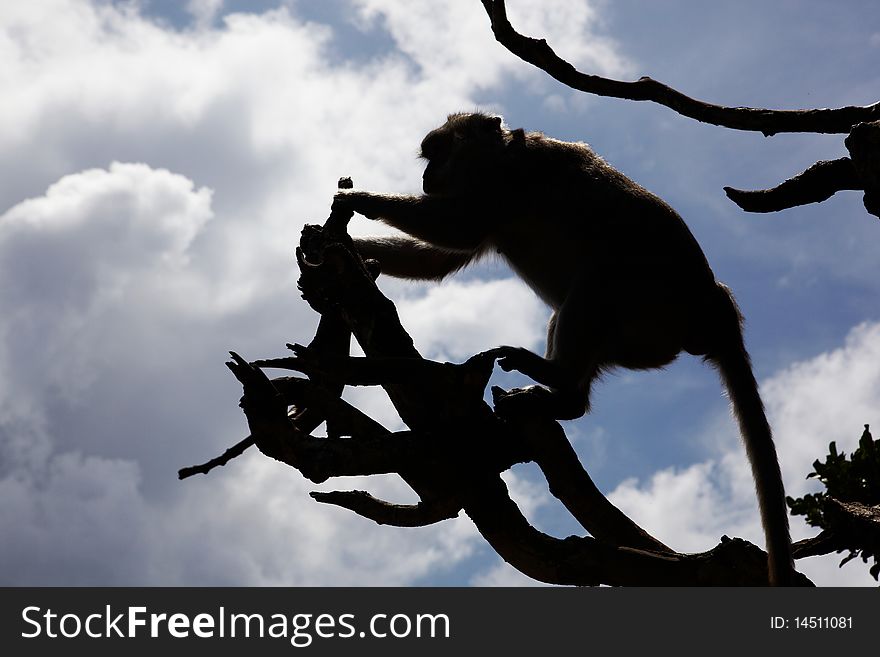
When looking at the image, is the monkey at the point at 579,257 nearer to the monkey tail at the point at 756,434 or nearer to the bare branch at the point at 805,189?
the monkey tail at the point at 756,434

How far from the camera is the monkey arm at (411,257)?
320 inches

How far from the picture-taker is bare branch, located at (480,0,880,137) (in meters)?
4.96

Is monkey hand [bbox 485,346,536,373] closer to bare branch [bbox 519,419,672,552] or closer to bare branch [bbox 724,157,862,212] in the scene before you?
bare branch [bbox 519,419,672,552]

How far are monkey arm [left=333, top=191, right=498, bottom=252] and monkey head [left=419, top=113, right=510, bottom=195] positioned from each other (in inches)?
12.5

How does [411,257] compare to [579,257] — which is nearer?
[579,257]

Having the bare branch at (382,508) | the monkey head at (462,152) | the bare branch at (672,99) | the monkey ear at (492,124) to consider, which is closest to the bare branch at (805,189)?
the bare branch at (672,99)

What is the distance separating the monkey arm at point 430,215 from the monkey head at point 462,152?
0.32 metres

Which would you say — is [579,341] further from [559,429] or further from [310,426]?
[310,426]

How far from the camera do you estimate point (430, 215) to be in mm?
7320

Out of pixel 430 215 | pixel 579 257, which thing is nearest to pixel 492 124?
pixel 430 215

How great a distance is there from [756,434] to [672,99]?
256cm

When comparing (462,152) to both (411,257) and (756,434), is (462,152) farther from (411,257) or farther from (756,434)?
(756,434)
